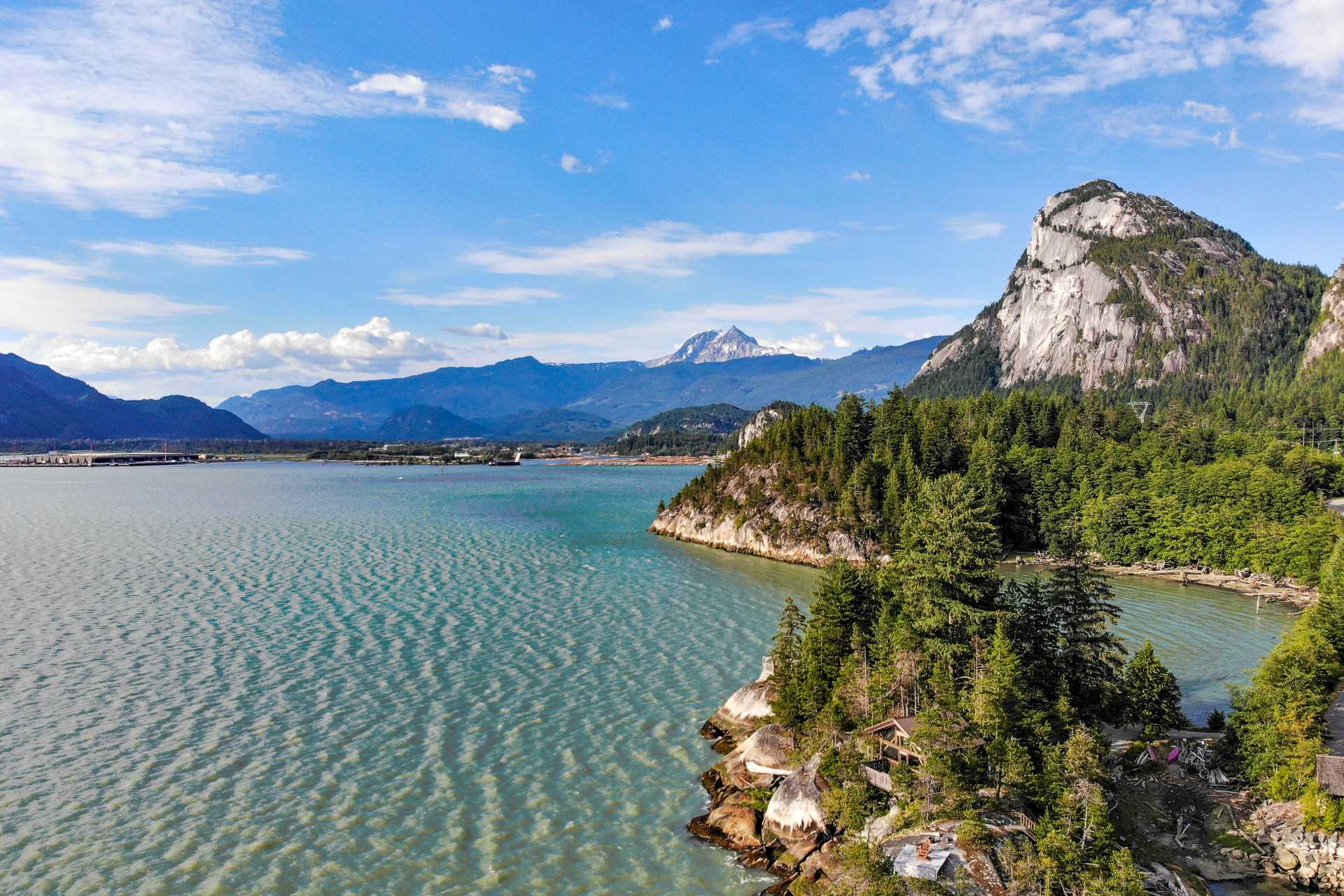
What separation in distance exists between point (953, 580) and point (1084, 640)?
7114 millimetres

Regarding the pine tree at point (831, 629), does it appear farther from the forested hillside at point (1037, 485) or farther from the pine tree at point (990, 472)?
the pine tree at point (990, 472)

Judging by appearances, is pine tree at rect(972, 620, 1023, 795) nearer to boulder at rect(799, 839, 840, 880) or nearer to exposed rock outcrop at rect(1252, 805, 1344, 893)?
boulder at rect(799, 839, 840, 880)

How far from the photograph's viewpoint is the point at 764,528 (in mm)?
84562

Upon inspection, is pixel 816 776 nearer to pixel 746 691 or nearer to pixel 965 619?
pixel 746 691

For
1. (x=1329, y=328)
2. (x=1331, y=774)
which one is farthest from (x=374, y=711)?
(x=1329, y=328)

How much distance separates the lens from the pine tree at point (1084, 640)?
105 feet

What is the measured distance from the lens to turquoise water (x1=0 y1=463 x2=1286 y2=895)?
22.9 metres

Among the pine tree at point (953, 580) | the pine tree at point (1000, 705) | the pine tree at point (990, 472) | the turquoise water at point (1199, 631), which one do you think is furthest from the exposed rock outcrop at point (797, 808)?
the pine tree at point (990, 472)

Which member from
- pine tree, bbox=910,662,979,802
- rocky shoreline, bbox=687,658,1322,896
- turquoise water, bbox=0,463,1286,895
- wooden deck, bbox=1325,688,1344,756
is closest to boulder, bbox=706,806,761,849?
rocky shoreline, bbox=687,658,1322,896

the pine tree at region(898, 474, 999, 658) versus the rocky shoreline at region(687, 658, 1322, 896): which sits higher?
the pine tree at region(898, 474, 999, 658)

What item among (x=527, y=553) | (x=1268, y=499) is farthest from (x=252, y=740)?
(x=1268, y=499)

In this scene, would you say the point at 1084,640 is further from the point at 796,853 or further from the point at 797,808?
the point at 796,853

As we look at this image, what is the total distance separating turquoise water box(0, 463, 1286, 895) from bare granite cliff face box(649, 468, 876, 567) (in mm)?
6103

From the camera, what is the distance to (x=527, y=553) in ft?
257
